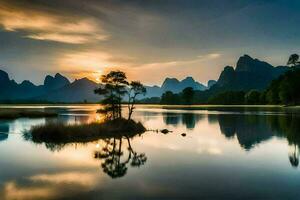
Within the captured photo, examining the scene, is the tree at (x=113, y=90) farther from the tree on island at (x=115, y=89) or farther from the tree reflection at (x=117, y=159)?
the tree reflection at (x=117, y=159)

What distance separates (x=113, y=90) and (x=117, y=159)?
32403mm

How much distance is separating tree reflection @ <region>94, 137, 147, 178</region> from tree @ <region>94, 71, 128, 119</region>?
20779mm

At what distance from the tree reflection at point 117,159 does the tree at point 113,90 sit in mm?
20779

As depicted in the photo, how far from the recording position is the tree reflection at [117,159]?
26312 millimetres

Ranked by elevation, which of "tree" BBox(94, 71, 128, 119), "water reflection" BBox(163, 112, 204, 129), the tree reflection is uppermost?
"tree" BBox(94, 71, 128, 119)

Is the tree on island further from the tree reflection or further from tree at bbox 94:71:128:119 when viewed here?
the tree reflection

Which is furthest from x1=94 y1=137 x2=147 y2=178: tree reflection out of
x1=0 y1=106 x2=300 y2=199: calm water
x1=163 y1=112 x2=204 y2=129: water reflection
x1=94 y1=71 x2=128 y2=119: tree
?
x1=163 y1=112 x2=204 y2=129: water reflection

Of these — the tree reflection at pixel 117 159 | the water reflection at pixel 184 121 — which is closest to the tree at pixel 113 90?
the water reflection at pixel 184 121

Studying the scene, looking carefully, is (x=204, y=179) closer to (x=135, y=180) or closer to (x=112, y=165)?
(x=135, y=180)

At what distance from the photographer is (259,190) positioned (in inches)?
765

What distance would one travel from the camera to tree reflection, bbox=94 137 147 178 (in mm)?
26312

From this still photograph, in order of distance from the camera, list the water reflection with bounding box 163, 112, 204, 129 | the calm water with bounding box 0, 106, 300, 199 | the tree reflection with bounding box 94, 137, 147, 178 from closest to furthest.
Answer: the calm water with bounding box 0, 106, 300, 199 → the tree reflection with bounding box 94, 137, 147, 178 → the water reflection with bounding box 163, 112, 204, 129

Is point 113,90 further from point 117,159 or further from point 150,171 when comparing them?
point 150,171

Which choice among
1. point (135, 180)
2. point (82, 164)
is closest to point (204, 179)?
point (135, 180)
